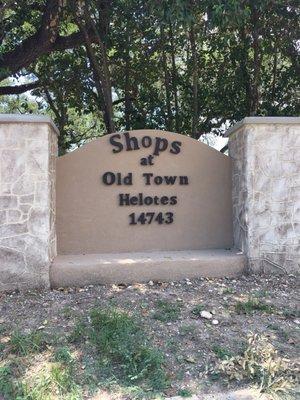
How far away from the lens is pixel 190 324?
5.18 m

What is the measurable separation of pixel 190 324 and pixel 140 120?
7.77 meters

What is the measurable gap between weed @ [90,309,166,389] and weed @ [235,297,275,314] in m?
1.23

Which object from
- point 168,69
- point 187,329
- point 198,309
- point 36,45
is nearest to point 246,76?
point 168,69

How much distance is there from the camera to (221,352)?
4.63m

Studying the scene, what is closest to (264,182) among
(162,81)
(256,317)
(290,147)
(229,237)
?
(290,147)

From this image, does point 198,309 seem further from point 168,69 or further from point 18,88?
point 18,88

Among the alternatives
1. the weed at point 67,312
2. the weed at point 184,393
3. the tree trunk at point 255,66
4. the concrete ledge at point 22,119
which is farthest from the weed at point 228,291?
the tree trunk at point 255,66

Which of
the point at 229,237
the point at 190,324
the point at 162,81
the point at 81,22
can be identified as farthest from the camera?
the point at 162,81

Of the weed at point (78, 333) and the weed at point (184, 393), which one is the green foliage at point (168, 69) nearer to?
the weed at point (78, 333)

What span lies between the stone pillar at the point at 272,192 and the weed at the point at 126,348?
2.49 meters

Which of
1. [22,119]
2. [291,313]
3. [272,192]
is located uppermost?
[22,119]

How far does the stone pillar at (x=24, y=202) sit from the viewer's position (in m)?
6.19

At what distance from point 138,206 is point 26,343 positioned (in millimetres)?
3155

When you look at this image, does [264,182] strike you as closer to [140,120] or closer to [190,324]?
[190,324]
